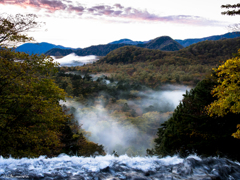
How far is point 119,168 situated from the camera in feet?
22.2

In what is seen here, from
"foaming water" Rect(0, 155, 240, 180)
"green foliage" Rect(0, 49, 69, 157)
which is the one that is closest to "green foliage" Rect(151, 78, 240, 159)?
"foaming water" Rect(0, 155, 240, 180)

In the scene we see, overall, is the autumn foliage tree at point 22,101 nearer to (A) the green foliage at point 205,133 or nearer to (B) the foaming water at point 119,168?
(B) the foaming water at point 119,168

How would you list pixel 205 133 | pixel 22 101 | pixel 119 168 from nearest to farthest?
pixel 119 168
pixel 22 101
pixel 205 133

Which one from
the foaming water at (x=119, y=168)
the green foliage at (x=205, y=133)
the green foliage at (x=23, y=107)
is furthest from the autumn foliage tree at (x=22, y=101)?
the green foliage at (x=205, y=133)

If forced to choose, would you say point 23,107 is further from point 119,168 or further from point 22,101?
point 119,168

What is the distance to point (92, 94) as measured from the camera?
82125 mm

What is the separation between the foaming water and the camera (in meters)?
6.04

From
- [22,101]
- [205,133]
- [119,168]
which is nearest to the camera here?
[119,168]

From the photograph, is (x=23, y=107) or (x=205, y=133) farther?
(x=205, y=133)

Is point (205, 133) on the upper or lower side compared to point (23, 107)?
lower

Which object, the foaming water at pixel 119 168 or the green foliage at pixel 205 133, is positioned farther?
the green foliage at pixel 205 133

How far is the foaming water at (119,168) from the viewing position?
6035 millimetres

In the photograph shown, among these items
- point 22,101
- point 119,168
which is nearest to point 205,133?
point 119,168

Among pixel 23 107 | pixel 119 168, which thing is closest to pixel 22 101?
pixel 23 107
